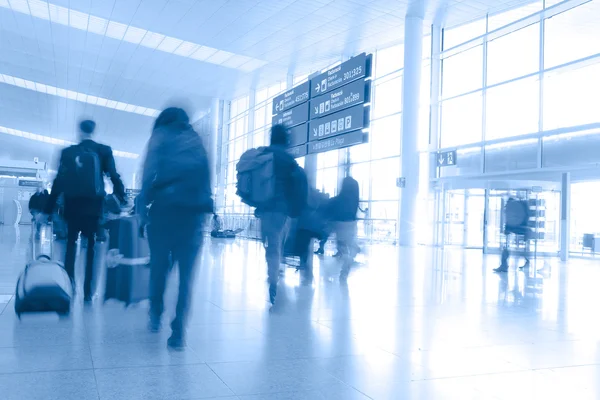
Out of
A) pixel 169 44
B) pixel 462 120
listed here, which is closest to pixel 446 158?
pixel 462 120

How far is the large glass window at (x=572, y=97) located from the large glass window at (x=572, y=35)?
0.41m

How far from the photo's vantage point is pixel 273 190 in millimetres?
5500

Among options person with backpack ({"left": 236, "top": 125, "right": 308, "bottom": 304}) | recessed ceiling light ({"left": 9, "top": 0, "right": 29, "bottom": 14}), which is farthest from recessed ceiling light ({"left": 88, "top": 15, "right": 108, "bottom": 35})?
person with backpack ({"left": 236, "top": 125, "right": 308, "bottom": 304})

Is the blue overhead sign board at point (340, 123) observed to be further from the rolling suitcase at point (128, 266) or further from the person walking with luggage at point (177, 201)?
the person walking with luggage at point (177, 201)

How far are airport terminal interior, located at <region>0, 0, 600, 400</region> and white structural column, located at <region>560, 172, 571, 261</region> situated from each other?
0.17 feet

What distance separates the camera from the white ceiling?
1800cm

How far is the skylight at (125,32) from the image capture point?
19.7 m

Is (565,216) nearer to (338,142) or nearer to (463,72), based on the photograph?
(463,72)

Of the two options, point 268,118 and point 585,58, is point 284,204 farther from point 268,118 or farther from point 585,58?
point 268,118

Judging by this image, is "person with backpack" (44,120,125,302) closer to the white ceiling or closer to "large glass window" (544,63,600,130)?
the white ceiling

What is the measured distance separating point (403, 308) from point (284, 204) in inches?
63.8

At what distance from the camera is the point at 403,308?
5719 mm

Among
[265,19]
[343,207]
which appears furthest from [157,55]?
[343,207]

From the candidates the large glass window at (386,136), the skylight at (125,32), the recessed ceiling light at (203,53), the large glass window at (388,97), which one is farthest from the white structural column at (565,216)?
the recessed ceiling light at (203,53)
